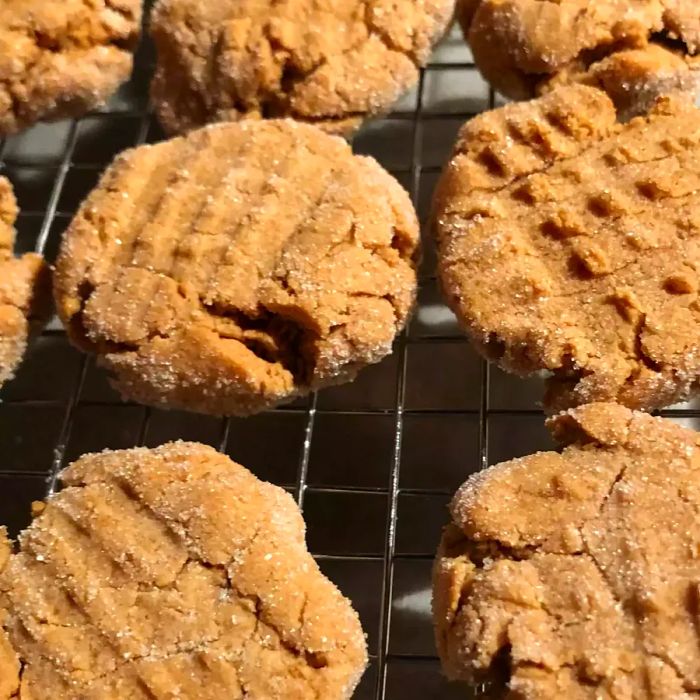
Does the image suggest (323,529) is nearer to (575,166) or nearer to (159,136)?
(575,166)

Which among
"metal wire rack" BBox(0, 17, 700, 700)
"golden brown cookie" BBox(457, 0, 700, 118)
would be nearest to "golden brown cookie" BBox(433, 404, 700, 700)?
"metal wire rack" BBox(0, 17, 700, 700)

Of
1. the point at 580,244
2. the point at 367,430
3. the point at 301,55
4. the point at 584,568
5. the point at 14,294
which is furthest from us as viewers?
the point at 367,430

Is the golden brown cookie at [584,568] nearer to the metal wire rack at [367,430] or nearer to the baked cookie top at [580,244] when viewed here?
the baked cookie top at [580,244]

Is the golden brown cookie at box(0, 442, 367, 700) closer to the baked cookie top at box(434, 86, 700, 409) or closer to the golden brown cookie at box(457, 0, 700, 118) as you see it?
the baked cookie top at box(434, 86, 700, 409)

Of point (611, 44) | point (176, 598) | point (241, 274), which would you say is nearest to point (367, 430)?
point (241, 274)

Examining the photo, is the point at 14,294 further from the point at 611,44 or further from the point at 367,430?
the point at 611,44

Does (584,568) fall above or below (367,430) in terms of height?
above
